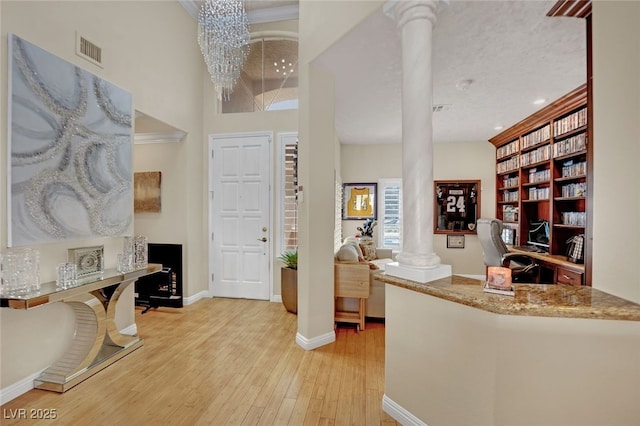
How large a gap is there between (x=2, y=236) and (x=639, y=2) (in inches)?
152

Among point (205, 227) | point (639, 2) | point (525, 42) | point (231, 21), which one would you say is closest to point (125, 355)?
point (205, 227)

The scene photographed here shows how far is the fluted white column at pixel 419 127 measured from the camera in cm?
187

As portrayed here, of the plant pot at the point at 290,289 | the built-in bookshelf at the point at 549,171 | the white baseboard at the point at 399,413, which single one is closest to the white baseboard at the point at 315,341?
the plant pot at the point at 290,289

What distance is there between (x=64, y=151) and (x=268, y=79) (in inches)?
116

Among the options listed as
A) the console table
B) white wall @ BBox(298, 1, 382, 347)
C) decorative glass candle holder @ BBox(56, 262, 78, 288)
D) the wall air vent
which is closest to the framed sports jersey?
the wall air vent

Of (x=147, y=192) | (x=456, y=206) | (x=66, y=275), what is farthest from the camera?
(x=456, y=206)

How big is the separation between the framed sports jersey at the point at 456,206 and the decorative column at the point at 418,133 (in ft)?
15.2

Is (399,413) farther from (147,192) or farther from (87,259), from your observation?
(147,192)

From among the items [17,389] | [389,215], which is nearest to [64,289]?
[17,389]

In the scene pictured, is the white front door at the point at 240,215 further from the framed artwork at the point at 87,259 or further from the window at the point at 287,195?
the framed artwork at the point at 87,259

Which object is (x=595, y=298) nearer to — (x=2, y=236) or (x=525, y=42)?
(x=525, y=42)

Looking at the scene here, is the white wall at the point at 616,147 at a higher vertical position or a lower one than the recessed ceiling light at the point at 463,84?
lower

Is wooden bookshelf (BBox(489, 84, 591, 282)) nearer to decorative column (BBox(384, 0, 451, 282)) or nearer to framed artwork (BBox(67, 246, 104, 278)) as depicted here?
decorative column (BBox(384, 0, 451, 282))

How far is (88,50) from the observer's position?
8.78 feet
